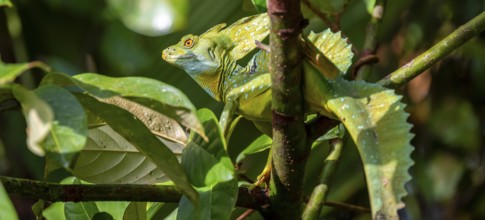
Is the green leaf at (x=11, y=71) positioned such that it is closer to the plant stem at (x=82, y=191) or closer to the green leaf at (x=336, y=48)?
the plant stem at (x=82, y=191)

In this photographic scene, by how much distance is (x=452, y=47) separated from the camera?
1.13 m

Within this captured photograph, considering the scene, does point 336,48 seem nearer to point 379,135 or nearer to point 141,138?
point 379,135

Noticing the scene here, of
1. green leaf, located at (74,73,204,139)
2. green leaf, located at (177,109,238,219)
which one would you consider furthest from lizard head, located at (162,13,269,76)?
green leaf, located at (74,73,204,139)

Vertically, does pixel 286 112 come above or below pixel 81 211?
above

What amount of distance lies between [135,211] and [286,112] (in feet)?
1.02

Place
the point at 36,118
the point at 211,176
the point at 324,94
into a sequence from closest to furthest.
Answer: the point at 36,118
the point at 211,176
the point at 324,94

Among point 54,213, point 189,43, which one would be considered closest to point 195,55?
point 189,43

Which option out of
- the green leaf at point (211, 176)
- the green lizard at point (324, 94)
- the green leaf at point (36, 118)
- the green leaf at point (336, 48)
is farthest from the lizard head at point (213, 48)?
the green leaf at point (36, 118)

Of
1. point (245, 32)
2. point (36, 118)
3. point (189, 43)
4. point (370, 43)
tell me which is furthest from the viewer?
point (370, 43)

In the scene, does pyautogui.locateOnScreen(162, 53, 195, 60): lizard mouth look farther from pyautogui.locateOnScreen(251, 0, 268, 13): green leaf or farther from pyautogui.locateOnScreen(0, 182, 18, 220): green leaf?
pyautogui.locateOnScreen(0, 182, 18, 220): green leaf

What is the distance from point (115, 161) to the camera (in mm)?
1208

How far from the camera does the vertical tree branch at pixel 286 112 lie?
2.83ft

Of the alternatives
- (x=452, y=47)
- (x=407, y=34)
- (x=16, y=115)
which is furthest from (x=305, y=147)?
(x=16, y=115)

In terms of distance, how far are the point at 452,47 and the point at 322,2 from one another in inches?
12.3
